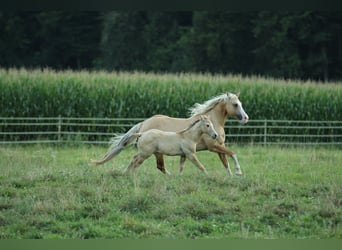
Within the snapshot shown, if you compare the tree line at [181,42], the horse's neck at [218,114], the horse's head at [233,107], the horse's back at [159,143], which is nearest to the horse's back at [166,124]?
the horse's neck at [218,114]

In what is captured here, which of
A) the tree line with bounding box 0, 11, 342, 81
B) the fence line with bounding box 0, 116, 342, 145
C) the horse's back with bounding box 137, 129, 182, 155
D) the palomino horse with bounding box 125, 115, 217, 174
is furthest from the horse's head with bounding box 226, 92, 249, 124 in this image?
the tree line with bounding box 0, 11, 342, 81

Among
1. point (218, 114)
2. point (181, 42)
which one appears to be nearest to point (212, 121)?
point (218, 114)

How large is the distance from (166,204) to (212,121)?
3.47 meters

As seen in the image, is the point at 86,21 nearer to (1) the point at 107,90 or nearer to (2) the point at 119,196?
(1) the point at 107,90

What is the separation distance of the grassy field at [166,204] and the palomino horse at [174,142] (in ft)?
1.01

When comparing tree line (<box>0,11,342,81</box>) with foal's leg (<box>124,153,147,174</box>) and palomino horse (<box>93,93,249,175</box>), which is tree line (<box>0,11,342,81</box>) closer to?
palomino horse (<box>93,93,249,175</box>)

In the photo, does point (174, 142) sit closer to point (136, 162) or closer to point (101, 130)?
point (136, 162)

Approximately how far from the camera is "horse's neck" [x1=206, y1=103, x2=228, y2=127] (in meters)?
12.5

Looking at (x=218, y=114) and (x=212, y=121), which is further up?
(x=218, y=114)

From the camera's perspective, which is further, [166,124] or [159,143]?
[166,124]

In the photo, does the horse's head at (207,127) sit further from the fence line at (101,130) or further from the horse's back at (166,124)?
the fence line at (101,130)

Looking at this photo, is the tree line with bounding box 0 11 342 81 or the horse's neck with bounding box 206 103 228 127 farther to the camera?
the tree line with bounding box 0 11 342 81

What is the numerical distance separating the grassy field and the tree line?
79.1 feet

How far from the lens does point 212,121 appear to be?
1248 centimetres
